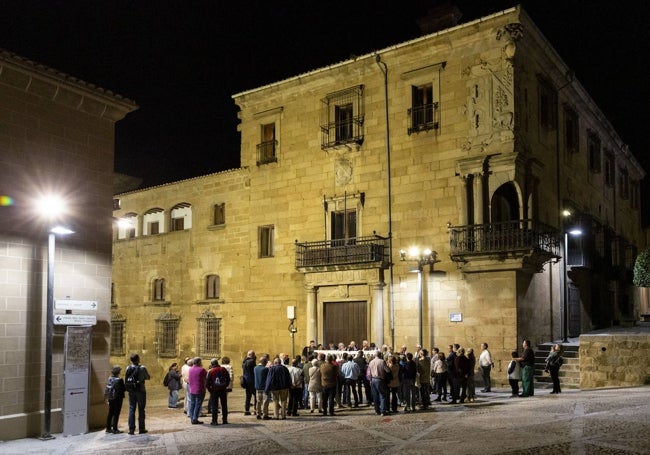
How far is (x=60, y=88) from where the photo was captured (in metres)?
15.2

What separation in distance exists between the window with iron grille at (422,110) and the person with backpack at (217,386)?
12.5 metres

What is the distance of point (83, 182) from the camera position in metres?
15.8

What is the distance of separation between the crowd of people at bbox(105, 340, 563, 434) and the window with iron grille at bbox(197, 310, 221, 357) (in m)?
10.1

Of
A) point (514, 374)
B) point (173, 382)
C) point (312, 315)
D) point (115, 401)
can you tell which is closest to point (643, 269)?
point (514, 374)

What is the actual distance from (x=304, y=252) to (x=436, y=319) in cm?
606

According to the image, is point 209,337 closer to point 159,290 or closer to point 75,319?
point 159,290

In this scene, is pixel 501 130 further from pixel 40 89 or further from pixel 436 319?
pixel 40 89

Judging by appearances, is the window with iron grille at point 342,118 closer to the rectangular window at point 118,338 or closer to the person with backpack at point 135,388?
the person with backpack at point 135,388

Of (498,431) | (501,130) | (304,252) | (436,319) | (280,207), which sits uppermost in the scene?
(501,130)

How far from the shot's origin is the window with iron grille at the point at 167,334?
30.8 metres

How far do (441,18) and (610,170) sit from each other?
1501cm

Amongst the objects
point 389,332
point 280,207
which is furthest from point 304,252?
point 389,332

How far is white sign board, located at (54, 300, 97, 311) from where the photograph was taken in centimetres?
1448

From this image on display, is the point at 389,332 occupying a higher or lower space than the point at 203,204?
lower
